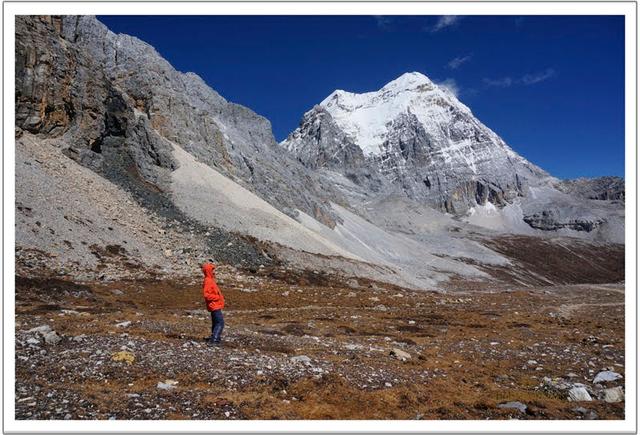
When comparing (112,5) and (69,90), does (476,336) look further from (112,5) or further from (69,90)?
(69,90)

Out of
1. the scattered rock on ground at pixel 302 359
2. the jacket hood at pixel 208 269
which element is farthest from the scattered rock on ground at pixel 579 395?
the jacket hood at pixel 208 269

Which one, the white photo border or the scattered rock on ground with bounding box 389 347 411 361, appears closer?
the white photo border

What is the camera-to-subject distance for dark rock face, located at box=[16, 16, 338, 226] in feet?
166

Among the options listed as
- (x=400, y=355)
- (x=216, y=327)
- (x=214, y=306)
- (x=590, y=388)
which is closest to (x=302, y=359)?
(x=216, y=327)

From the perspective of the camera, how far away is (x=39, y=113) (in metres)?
49.8

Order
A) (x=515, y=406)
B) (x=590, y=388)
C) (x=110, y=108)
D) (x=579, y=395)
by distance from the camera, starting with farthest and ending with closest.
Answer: (x=110, y=108), (x=590, y=388), (x=579, y=395), (x=515, y=406)

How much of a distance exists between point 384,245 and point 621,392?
306 feet

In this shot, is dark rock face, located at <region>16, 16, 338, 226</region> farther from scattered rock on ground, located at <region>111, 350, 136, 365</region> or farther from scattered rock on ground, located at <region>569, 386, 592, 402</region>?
scattered rock on ground, located at <region>569, 386, 592, 402</region>

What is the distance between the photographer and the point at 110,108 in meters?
59.6

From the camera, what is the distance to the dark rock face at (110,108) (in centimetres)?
5059

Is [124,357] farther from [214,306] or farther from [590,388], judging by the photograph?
[590,388]

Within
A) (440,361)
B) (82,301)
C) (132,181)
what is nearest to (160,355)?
(440,361)

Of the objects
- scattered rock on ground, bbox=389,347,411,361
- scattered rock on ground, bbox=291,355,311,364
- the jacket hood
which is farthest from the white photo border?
scattered rock on ground, bbox=389,347,411,361

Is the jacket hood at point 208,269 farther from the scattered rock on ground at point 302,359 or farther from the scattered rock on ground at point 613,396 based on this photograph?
the scattered rock on ground at point 613,396
